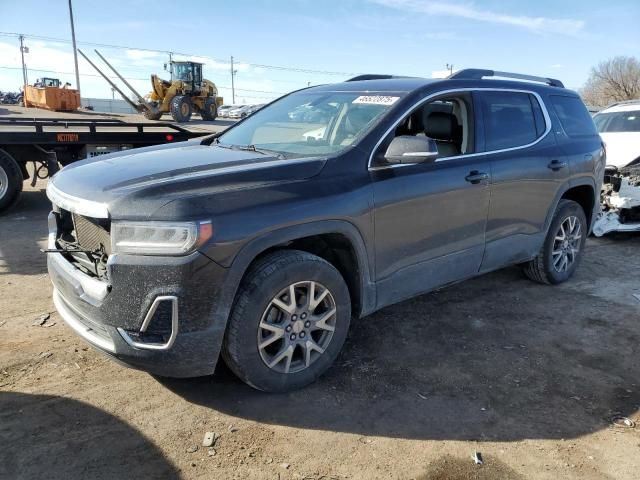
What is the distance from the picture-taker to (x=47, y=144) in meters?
8.09

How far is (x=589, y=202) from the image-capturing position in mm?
5527

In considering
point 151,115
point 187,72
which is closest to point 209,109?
point 187,72

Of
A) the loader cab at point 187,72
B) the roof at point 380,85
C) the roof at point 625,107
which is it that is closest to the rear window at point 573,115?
the roof at point 380,85

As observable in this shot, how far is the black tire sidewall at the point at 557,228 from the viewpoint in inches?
200

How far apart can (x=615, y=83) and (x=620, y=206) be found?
2050 inches

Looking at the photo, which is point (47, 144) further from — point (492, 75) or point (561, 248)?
point (561, 248)

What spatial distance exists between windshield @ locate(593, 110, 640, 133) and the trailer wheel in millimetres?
10081

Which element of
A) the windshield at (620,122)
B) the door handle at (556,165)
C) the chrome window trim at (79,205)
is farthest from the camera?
the windshield at (620,122)

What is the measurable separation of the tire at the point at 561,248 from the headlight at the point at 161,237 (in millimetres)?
3664

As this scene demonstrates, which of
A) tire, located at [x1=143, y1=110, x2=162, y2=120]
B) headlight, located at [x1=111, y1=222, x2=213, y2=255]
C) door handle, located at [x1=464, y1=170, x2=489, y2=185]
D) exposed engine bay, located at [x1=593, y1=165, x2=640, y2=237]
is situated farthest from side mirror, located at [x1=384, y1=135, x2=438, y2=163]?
tire, located at [x1=143, y1=110, x2=162, y2=120]

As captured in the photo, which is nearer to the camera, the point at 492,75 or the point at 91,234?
the point at 91,234

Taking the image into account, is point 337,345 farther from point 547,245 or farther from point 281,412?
point 547,245

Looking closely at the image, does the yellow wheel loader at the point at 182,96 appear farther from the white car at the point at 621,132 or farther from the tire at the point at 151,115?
the white car at the point at 621,132

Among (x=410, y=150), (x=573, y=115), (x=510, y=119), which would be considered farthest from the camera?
(x=573, y=115)
